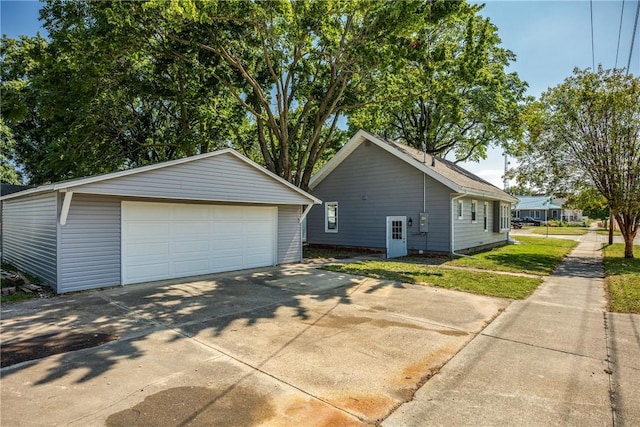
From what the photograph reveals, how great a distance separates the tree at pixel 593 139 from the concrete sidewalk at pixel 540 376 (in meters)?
10.5

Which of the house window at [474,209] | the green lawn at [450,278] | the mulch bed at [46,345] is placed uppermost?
the house window at [474,209]

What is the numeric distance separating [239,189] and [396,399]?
839 centimetres

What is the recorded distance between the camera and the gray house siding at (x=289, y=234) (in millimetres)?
12768

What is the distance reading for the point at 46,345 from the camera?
4.78m

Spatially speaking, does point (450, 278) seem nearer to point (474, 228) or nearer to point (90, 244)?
point (474, 228)

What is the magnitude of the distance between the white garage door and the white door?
19.1ft

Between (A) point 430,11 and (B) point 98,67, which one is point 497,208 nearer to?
(A) point 430,11

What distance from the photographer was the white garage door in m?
9.04

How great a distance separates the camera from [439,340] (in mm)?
5160

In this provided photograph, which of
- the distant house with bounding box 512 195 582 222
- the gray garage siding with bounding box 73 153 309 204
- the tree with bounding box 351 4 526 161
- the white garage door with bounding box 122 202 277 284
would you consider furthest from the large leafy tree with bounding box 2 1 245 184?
the distant house with bounding box 512 195 582 222

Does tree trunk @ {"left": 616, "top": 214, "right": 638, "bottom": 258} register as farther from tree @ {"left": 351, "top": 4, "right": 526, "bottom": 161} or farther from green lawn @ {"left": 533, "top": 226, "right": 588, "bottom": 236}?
green lawn @ {"left": 533, "top": 226, "right": 588, "bottom": 236}

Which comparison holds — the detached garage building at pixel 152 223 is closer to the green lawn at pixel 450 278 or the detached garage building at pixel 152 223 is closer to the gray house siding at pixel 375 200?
the green lawn at pixel 450 278

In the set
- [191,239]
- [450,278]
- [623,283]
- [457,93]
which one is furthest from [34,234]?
[457,93]

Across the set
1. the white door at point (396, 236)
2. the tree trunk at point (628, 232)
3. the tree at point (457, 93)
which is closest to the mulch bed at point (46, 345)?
the tree at point (457, 93)
